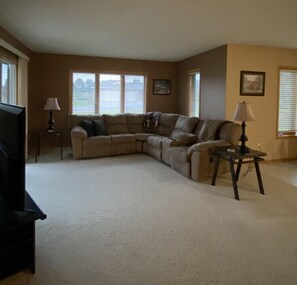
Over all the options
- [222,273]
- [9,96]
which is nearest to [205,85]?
[9,96]

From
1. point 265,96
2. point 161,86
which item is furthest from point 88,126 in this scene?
point 265,96

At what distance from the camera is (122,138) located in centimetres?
634

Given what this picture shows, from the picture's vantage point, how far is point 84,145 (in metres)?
5.89

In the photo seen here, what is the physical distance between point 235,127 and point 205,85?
1.83 m

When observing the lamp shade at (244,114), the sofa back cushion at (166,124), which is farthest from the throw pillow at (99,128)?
the lamp shade at (244,114)

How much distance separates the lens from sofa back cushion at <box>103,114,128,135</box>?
683 cm

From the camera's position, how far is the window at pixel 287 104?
5915 mm

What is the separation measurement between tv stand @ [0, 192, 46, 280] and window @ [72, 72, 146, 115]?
5.43 meters

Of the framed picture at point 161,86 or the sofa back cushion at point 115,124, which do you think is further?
the framed picture at point 161,86

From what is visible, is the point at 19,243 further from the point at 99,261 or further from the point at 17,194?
the point at 99,261

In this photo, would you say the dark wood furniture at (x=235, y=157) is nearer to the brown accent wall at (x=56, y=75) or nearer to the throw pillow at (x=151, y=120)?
the throw pillow at (x=151, y=120)

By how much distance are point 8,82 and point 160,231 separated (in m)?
4.42

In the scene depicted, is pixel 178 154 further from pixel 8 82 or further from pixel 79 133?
pixel 8 82

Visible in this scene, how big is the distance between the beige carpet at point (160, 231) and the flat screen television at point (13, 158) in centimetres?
58
